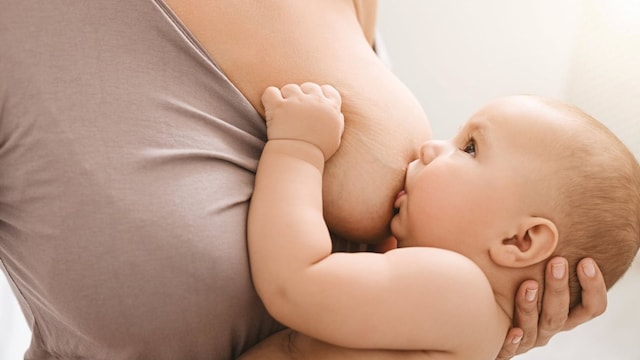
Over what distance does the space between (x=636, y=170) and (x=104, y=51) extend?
25.5 inches

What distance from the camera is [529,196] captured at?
845 millimetres

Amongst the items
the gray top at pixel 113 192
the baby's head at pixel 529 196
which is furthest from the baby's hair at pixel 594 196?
the gray top at pixel 113 192

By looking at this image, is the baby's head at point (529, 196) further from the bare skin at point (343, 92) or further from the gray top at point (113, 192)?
the gray top at point (113, 192)

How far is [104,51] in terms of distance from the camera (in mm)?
758

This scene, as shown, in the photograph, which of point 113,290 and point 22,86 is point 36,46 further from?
point 113,290

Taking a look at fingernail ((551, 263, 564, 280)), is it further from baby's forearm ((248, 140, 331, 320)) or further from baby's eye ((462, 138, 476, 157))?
baby's forearm ((248, 140, 331, 320))

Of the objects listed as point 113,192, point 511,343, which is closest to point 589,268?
point 511,343

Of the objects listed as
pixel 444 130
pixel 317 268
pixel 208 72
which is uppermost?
pixel 208 72

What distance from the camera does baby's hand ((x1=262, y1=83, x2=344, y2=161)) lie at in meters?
0.84

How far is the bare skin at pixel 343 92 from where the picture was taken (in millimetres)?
857

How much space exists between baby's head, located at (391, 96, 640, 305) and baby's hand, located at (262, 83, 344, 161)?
132mm

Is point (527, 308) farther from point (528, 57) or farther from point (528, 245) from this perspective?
point (528, 57)

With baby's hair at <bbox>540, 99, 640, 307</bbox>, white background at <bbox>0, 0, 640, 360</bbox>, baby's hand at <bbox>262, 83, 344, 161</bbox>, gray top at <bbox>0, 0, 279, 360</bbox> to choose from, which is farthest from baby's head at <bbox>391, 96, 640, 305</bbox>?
white background at <bbox>0, 0, 640, 360</bbox>

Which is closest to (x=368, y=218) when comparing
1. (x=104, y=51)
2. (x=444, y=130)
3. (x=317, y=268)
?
(x=317, y=268)
